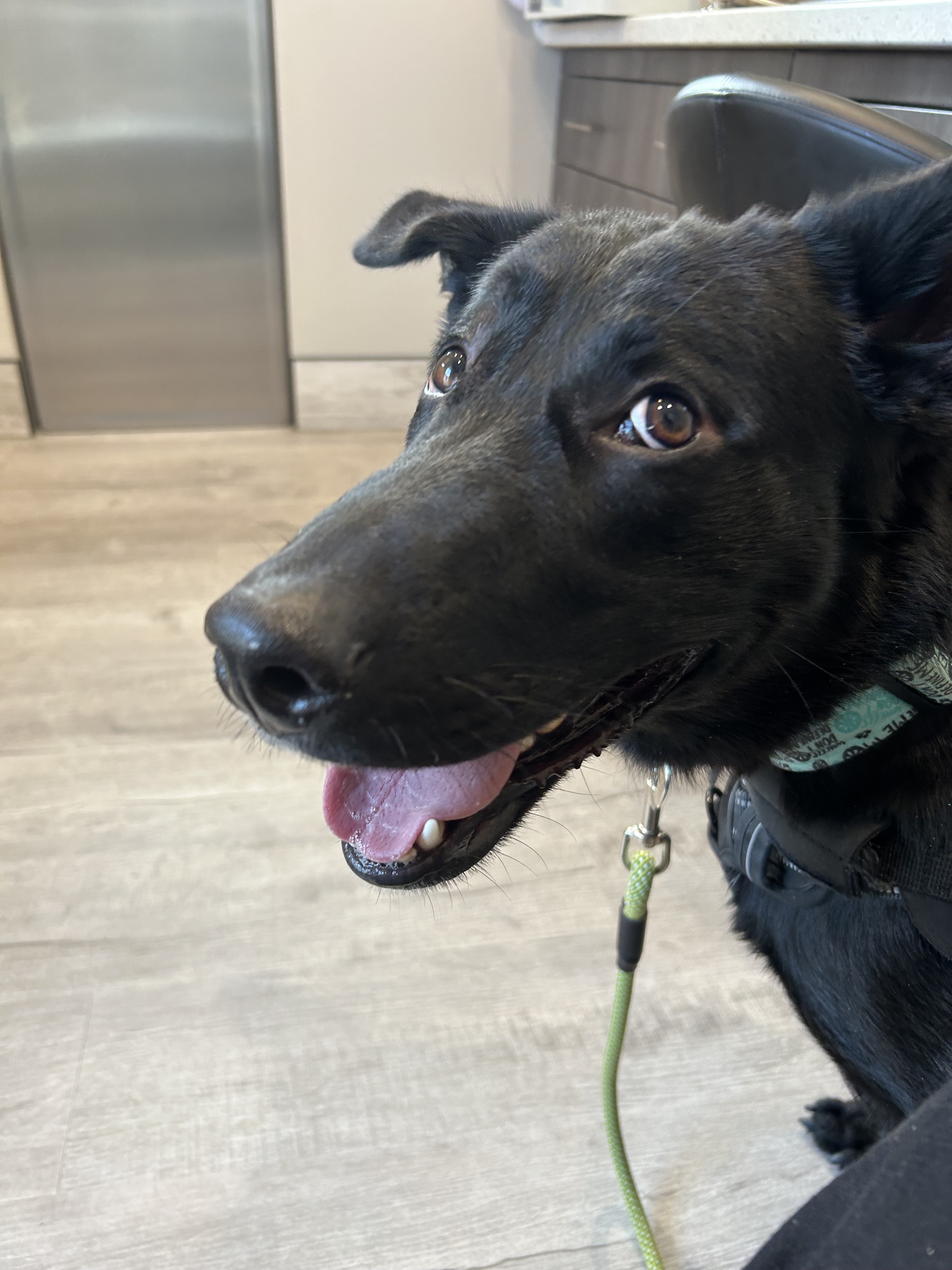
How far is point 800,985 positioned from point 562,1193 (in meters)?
0.42

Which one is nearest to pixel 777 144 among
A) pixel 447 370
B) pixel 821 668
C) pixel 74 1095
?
pixel 447 370

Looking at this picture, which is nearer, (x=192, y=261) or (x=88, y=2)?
(x=88, y=2)

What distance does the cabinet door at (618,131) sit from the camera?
7.12 ft

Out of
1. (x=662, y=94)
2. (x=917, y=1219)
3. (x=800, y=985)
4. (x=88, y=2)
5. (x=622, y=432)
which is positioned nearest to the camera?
(x=917, y=1219)

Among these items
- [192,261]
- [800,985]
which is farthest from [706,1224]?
[192,261]

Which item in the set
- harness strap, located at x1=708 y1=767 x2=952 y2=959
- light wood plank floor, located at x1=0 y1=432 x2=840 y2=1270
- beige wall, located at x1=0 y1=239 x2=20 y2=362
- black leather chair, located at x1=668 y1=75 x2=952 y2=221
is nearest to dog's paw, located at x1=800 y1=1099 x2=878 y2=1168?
light wood plank floor, located at x1=0 y1=432 x2=840 y2=1270

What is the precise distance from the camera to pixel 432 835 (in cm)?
69

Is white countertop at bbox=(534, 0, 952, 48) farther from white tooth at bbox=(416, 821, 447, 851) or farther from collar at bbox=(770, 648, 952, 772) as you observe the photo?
white tooth at bbox=(416, 821, 447, 851)

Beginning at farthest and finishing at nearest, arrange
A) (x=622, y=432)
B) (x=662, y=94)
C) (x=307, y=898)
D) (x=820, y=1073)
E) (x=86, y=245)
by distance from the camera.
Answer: (x=86, y=245) < (x=662, y=94) < (x=307, y=898) < (x=820, y=1073) < (x=622, y=432)

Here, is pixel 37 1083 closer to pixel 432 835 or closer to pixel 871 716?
pixel 432 835

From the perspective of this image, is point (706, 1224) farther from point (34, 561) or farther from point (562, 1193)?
point (34, 561)

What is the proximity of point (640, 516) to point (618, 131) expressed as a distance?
2.19 meters

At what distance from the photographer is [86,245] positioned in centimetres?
292

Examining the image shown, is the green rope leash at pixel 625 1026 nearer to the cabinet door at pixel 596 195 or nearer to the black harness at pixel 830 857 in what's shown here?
the black harness at pixel 830 857
